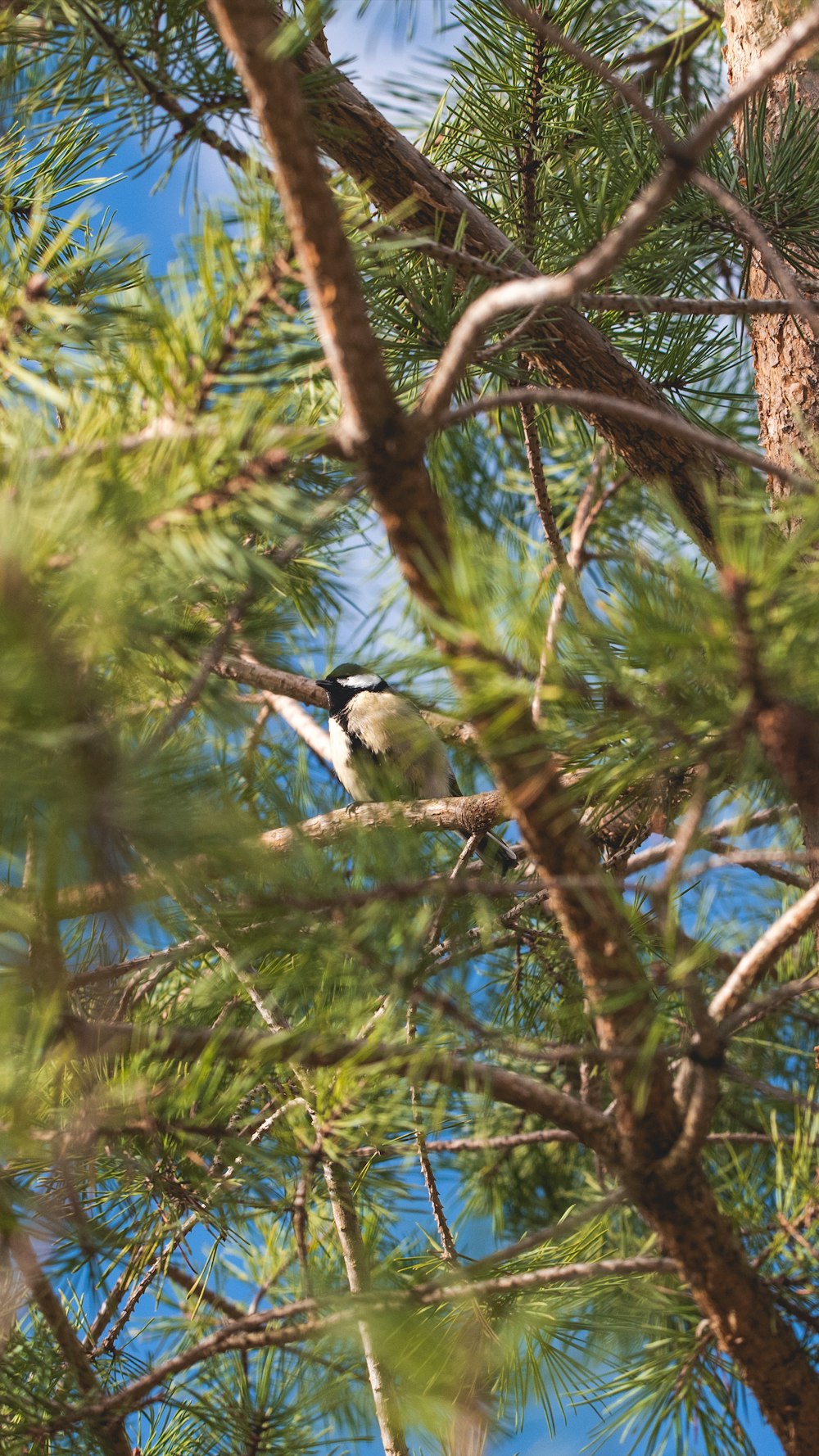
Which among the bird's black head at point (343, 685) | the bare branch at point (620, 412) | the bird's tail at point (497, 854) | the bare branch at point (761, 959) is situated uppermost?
the bird's black head at point (343, 685)

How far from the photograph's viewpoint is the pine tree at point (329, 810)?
2.06 feet

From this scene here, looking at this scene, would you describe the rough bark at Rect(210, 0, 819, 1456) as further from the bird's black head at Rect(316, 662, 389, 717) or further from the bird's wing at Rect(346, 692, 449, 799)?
the bird's black head at Rect(316, 662, 389, 717)

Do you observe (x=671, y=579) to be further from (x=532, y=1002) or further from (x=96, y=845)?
(x=532, y=1002)

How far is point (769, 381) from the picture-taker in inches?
56.6

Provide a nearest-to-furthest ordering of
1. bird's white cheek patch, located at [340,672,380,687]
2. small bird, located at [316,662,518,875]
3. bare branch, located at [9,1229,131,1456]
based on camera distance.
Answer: bare branch, located at [9,1229,131,1456]
small bird, located at [316,662,518,875]
bird's white cheek patch, located at [340,672,380,687]

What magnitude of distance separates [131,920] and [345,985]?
19 cm

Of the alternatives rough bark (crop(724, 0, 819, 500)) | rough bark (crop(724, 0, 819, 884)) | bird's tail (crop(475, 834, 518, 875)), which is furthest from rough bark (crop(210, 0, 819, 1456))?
bird's tail (crop(475, 834, 518, 875))

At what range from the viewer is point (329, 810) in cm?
133

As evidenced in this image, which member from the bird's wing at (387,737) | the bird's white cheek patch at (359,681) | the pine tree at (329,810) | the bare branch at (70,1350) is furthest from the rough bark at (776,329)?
the bird's white cheek patch at (359,681)

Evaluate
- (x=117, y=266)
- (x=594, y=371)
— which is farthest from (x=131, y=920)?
(x=594, y=371)

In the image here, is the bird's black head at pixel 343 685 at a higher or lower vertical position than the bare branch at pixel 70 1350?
higher

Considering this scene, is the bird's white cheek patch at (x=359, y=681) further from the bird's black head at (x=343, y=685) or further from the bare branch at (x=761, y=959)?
the bare branch at (x=761, y=959)

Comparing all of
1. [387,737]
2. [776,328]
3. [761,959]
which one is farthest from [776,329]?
[387,737]

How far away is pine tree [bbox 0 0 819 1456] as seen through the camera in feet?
2.06
